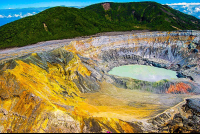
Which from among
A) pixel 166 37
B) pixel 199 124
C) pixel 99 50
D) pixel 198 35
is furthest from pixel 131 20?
pixel 199 124

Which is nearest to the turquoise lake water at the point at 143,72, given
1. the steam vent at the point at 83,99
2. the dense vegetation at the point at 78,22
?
the steam vent at the point at 83,99

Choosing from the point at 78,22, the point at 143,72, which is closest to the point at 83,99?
the point at 143,72

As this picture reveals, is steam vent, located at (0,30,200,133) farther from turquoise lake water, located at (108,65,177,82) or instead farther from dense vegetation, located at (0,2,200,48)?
dense vegetation, located at (0,2,200,48)

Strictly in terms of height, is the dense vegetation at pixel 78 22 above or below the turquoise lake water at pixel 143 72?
above

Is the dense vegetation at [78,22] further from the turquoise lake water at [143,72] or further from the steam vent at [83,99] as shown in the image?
the turquoise lake water at [143,72]

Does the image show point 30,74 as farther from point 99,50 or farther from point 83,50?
point 99,50

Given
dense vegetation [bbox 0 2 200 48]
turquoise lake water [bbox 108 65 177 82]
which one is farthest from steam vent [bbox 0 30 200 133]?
dense vegetation [bbox 0 2 200 48]
